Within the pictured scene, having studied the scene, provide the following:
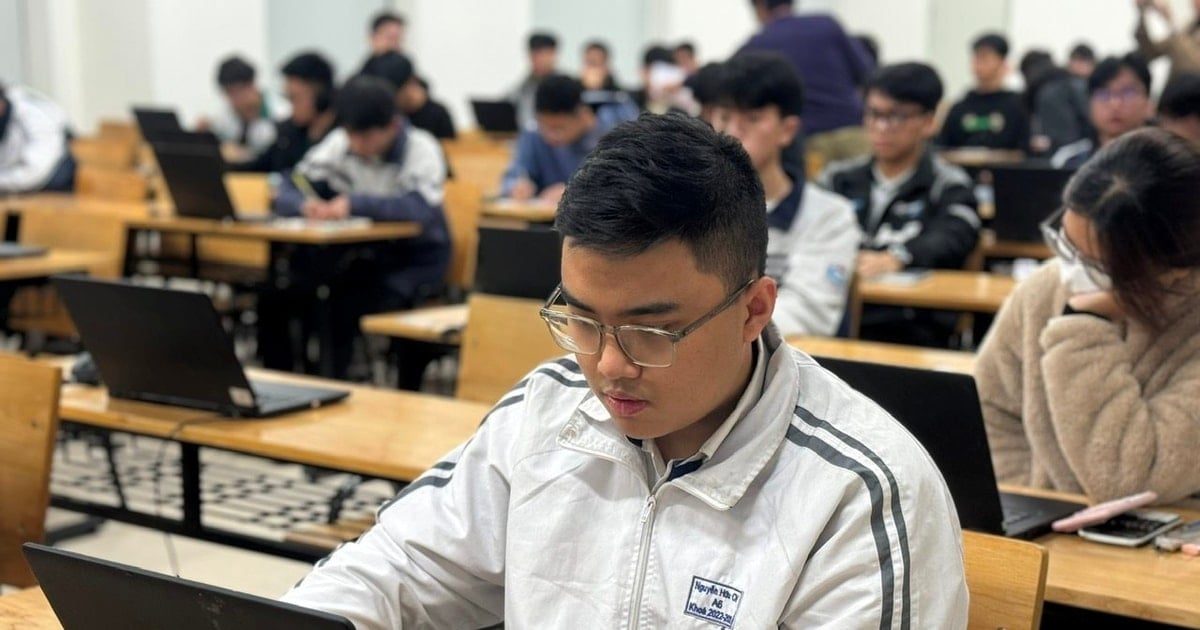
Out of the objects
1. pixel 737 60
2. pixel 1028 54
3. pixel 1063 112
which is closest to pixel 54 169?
pixel 737 60

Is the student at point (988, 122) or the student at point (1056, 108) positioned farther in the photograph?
the student at point (988, 122)

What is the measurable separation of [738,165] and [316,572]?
22.6 inches

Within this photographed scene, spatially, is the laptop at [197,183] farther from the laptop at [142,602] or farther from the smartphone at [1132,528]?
the laptop at [142,602]

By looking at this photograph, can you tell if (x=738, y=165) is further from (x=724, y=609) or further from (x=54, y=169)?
(x=54, y=169)

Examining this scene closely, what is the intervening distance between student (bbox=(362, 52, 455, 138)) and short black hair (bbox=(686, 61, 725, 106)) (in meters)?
3.04

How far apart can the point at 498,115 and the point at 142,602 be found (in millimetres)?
8466

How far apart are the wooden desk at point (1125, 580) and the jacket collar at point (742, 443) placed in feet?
1.38

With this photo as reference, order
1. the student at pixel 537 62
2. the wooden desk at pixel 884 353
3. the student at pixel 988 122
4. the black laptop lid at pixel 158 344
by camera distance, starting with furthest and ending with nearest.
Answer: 1. the student at pixel 537 62
2. the student at pixel 988 122
3. the wooden desk at pixel 884 353
4. the black laptop lid at pixel 158 344

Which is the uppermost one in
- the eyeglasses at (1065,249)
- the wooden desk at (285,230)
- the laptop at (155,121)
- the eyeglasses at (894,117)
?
the eyeglasses at (894,117)

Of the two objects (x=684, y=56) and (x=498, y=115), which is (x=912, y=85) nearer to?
(x=498, y=115)

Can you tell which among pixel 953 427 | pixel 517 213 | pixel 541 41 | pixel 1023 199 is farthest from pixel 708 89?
pixel 541 41

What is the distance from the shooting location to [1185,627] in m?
1.59

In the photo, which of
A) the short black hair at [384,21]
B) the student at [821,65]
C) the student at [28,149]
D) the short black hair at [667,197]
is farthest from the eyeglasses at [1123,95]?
the short black hair at [384,21]

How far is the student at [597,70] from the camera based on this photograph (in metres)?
10.3
